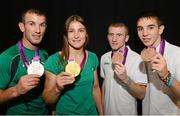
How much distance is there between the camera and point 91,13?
296cm

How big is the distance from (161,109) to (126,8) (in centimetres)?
119

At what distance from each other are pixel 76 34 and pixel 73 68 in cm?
34

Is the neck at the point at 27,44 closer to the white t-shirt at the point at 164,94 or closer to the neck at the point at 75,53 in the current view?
the neck at the point at 75,53

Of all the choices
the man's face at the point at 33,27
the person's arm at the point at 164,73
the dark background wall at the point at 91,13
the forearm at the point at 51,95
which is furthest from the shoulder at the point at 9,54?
the person's arm at the point at 164,73

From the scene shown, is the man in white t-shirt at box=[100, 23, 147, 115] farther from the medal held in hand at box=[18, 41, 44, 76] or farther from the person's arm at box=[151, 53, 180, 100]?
the medal held in hand at box=[18, 41, 44, 76]

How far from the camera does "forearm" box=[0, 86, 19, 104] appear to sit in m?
2.19

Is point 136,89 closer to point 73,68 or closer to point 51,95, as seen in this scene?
point 73,68

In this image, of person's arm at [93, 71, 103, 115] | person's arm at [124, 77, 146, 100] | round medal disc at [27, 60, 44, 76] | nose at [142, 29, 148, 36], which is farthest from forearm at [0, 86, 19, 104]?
nose at [142, 29, 148, 36]

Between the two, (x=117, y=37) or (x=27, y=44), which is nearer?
(x=27, y=44)

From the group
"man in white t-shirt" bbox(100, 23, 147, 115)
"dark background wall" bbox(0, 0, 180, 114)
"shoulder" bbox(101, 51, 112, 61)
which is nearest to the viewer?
"man in white t-shirt" bbox(100, 23, 147, 115)

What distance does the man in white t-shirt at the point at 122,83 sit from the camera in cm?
247

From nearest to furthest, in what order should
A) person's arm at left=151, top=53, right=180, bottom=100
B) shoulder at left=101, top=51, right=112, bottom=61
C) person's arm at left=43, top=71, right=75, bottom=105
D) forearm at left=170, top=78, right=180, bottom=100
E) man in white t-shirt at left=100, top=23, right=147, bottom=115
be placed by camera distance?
person's arm at left=151, top=53, right=180, bottom=100 < forearm at left=170, top=78, right=180, bottom=100 < person's arm at left=43, top=71, right=75, bottom=105 < man in white t-shirt at left=100, top=23, right=147, bottom=115 < shoulder at left=101, top=51, right=112, bottom=61

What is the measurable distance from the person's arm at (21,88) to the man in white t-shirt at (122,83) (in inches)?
29.3

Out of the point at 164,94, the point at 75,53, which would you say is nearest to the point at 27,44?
the point at 75,53
